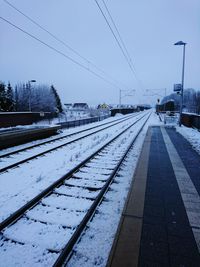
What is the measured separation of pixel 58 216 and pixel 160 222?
1989 millimetres

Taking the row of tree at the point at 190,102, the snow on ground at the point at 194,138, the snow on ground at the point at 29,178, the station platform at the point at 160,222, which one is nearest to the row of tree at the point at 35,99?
the row of tree at the point at 190,102

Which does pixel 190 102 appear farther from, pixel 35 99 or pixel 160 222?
pixel 160 222

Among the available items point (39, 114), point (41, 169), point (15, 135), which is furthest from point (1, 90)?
point (41, 169)

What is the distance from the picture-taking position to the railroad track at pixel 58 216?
3.68 metres

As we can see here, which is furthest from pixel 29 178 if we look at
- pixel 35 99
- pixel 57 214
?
pixel 35 99

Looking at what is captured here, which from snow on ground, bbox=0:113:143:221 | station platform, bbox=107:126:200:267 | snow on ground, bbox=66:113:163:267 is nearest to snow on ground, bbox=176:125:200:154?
station platform, bbox=107:126:200:267

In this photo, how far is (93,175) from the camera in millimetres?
7242

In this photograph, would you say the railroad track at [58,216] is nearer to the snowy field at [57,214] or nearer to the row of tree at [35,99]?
the snowy field at [57,214]

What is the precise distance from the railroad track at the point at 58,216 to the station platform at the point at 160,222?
0.73 m

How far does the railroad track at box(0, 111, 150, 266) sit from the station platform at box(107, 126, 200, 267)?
73 cm

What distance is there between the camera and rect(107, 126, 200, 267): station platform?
3.31m

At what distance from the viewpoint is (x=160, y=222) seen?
14.1 feet

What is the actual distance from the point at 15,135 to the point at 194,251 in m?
11.5

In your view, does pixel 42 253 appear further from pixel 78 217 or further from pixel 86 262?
pixel 78 217
